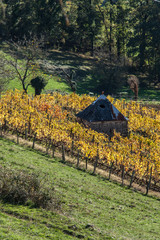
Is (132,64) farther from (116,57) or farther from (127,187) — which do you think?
(127,187)

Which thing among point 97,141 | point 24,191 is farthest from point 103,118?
point 24,191

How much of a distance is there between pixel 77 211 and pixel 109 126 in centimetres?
2031

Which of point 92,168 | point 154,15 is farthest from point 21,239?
point 154,15

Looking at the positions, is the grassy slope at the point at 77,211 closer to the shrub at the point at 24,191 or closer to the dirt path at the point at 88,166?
the shrub at the point at 24,191

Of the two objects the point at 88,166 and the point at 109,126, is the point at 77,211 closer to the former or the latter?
the point at 88,166

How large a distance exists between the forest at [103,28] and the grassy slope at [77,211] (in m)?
44.9

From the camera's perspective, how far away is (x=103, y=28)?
83875mm

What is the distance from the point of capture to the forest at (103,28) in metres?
72.2

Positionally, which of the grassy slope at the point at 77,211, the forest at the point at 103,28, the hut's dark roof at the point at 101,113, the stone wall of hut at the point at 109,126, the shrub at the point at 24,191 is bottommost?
the grassy slope at the point at 77,211

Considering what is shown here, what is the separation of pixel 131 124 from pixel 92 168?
1137 centimetres

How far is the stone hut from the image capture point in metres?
35.7

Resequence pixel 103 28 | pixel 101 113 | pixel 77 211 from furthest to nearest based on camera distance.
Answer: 1. pixel 103 28
2. pixel 101 113
3. pixel 77 211

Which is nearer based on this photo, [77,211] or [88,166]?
[77,211]

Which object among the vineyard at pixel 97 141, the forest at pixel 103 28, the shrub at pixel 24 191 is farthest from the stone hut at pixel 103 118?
the forest at pixel 103 28
